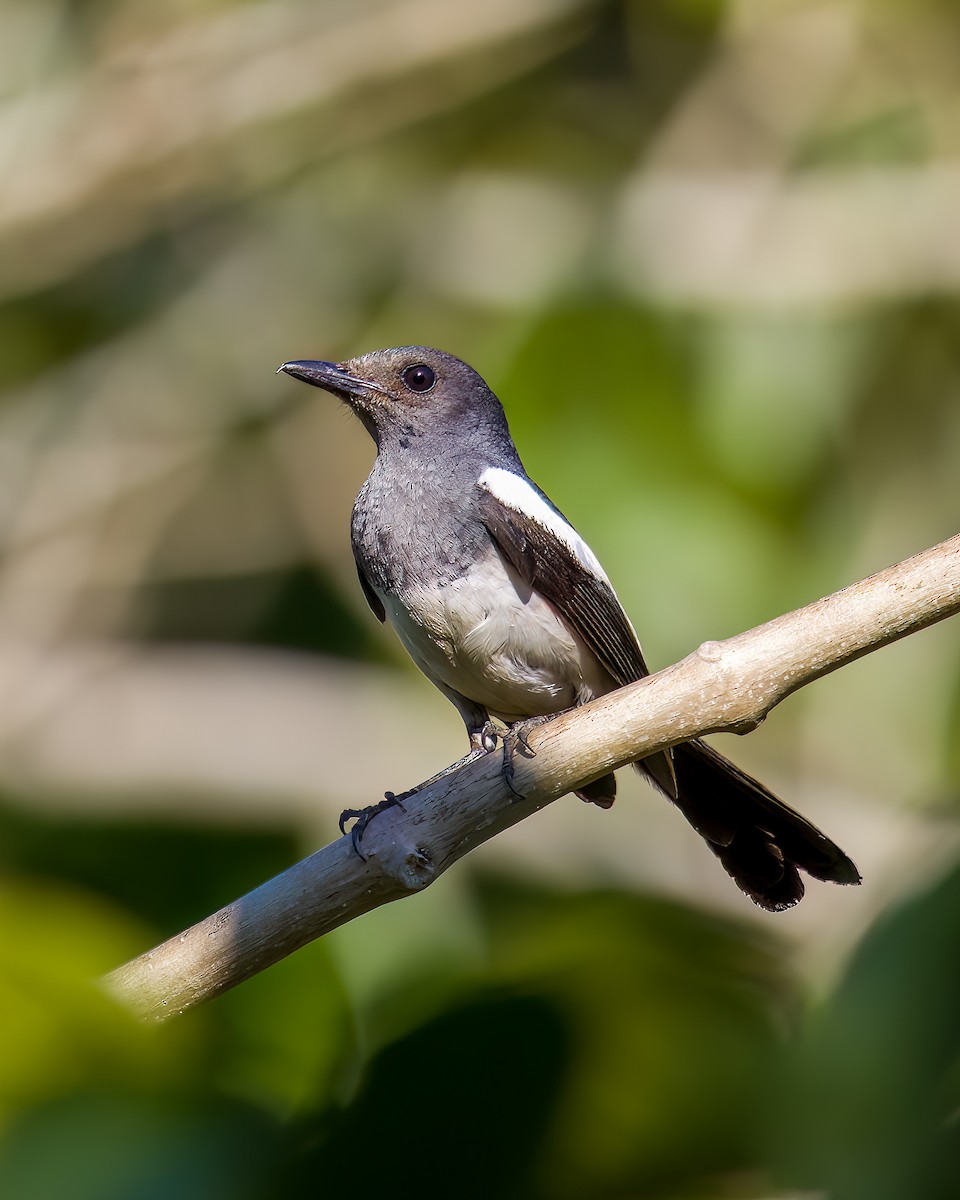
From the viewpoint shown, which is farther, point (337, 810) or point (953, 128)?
point (953, 128)

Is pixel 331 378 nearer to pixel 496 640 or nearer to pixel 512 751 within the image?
pixel 496 640

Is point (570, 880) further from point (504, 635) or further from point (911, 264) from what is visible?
point (911, 264)

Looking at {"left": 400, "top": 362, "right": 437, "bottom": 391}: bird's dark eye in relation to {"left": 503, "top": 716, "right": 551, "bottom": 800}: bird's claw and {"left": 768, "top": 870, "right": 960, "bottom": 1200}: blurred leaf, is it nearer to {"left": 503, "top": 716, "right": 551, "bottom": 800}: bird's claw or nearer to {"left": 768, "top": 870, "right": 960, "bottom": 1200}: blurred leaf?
{"left": 503, "top": 716, "right": 551, "bottom": 800}: bird's claw

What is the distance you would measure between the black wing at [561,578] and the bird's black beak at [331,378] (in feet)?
2.01

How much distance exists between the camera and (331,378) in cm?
385

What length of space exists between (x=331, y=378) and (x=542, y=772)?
1815 millimetres

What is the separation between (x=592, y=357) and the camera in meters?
4.56

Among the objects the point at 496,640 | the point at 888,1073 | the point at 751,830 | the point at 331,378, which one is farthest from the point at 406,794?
the point at 888,1073

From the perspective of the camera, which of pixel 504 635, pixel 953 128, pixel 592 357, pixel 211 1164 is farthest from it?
pixel 953 128

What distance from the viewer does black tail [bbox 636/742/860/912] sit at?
126 inches

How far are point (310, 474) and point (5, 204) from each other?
158 cm

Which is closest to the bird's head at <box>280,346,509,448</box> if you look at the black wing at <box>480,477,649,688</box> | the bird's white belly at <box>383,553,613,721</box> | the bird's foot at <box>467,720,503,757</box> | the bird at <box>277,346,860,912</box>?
the bird at <box>277,346,860,912</box>

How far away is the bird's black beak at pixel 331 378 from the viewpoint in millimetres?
3824

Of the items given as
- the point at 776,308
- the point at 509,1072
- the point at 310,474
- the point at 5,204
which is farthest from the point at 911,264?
the point at 509,1072
